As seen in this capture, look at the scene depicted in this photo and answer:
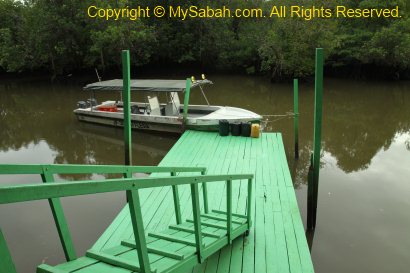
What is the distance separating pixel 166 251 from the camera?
10.8 ft

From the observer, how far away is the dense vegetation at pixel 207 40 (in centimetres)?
2244

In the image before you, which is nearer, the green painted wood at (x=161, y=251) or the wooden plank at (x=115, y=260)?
the wooden plank at (x=115, y=260)

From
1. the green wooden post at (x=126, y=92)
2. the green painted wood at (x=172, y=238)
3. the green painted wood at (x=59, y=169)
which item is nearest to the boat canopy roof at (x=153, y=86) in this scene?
the green wooden post at (x=126, y=92)

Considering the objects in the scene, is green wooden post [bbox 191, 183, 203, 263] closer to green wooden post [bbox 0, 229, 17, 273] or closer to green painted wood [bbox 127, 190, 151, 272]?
green painted wood [bbox 127, 190, 151, 272]

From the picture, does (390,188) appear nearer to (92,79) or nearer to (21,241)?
(21,241)

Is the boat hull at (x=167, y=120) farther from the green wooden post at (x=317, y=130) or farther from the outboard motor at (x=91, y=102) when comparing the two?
the green wooden post at (x=317, y=130)

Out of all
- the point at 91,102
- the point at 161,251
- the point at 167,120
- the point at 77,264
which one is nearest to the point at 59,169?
the point at 77,264

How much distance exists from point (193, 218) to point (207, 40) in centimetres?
2573

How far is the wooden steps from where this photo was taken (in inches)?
108

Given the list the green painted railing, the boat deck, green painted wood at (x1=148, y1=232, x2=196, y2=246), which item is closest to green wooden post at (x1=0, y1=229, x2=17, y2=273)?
the green painted railing

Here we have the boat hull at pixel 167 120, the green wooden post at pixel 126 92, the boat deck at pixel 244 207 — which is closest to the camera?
the boat deck at pixel 244 207

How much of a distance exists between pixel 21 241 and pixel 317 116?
19.1 ft

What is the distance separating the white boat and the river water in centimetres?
48

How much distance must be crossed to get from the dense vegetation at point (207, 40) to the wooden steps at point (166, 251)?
1992cm
